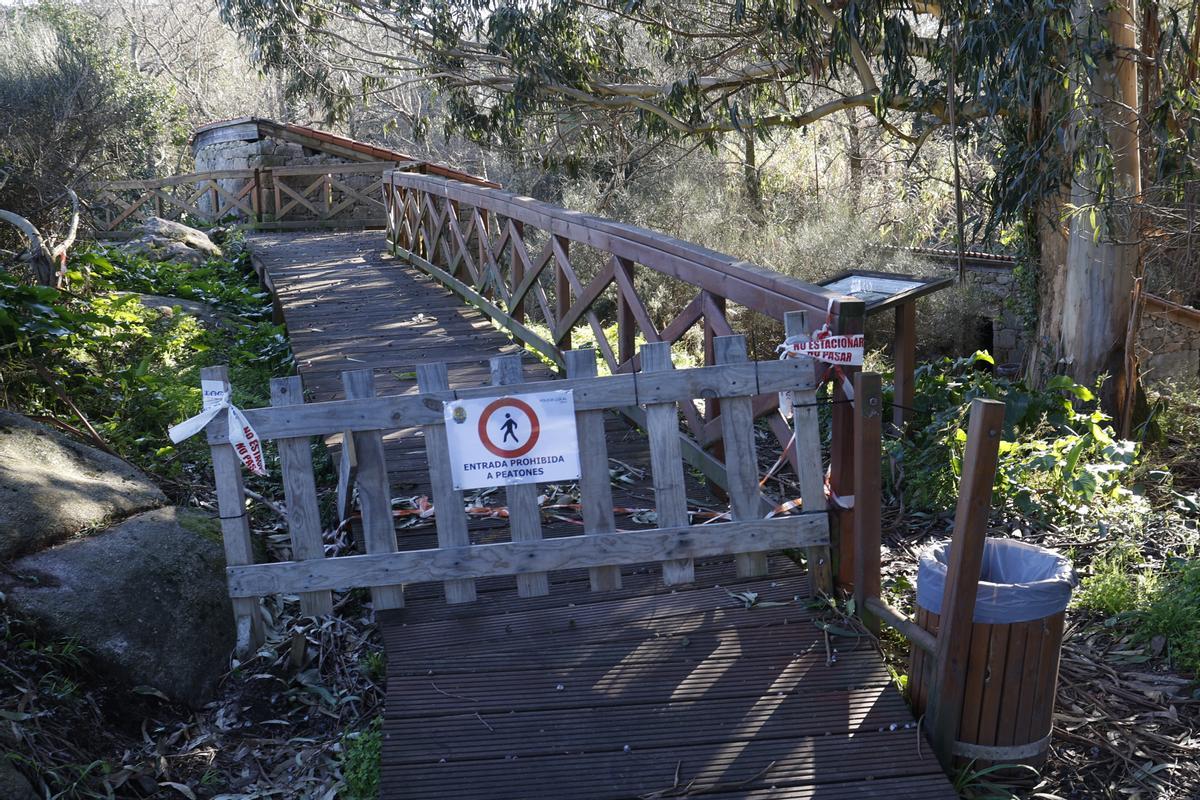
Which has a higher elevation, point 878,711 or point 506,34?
point 506,34

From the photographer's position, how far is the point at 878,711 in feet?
11.0

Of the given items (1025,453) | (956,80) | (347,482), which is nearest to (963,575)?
(347,482)

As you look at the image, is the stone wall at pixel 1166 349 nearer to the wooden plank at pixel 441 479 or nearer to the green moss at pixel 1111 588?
the green moss at pixel 1111 588

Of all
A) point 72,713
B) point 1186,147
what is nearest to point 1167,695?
point 72,713

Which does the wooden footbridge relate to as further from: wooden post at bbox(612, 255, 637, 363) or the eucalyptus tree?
the eucalyptus tree

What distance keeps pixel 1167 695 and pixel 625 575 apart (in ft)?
6.54

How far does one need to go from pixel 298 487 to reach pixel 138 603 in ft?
2.12

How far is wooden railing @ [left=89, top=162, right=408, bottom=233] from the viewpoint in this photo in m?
18.2

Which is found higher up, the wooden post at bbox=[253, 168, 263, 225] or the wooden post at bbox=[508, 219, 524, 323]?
the wooden post at bbox=[253, 168, 263, 225]

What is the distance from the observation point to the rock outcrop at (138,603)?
3475 mm

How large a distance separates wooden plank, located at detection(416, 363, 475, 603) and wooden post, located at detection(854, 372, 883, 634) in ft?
4.42

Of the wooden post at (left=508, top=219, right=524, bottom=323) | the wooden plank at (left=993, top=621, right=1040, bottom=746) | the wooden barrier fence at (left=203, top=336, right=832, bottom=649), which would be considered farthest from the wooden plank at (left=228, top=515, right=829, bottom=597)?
the wooden post at (left=508, top=219, right=524, bottom=323)

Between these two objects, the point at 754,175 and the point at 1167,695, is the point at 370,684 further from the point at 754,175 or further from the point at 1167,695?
the point at 754,175

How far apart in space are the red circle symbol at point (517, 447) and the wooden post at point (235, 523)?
0.84m
